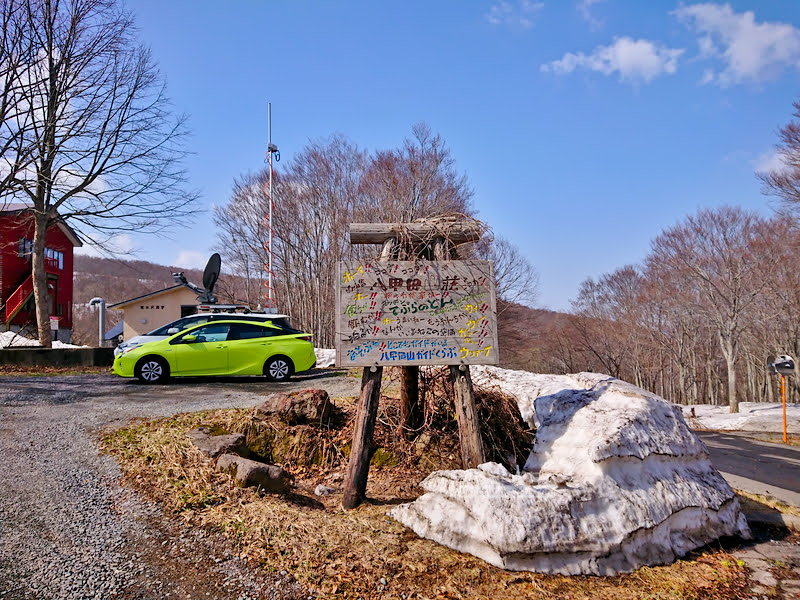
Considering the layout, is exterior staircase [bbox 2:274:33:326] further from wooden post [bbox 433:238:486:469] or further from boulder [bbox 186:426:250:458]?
wooden post [bbox 433:238:486:469]

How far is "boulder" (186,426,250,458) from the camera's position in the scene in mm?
5020

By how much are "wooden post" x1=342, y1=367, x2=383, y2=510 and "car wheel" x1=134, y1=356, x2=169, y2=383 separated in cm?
812

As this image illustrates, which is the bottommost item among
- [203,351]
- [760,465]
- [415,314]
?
[760,465]

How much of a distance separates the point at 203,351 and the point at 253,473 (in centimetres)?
751

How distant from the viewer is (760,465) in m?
8.99

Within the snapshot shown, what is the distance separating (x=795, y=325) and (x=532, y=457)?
104 feet

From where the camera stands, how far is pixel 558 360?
4406cm

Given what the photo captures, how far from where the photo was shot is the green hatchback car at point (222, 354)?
439 inches

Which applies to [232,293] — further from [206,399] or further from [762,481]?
[762,481]

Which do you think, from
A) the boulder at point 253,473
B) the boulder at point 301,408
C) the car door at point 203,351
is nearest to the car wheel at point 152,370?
the car door at point 203,351

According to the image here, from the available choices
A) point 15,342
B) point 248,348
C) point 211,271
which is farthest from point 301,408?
point 15,342

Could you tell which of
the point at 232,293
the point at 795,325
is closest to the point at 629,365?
the point at 795,325

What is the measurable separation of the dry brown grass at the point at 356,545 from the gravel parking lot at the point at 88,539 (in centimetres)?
17

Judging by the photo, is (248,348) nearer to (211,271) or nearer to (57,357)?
(57,357)
